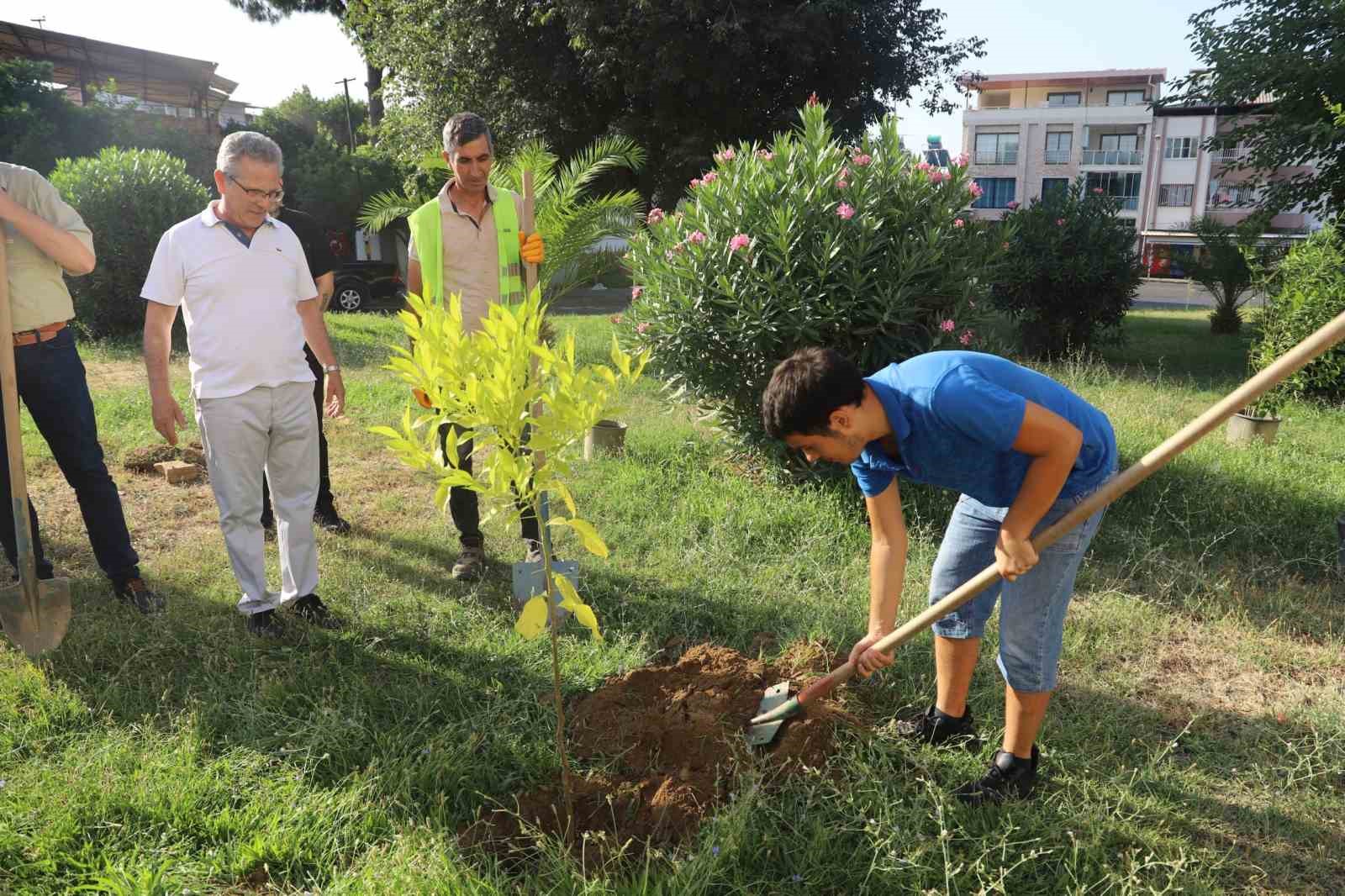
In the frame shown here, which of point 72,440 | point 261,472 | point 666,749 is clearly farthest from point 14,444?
point 666,749

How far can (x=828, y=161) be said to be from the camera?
4.86 metres

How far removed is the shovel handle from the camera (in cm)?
181

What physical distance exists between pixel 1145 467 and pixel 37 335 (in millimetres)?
3820

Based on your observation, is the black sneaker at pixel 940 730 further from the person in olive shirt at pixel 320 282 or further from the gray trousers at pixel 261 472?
the person in olive shirt at pixel 320 282

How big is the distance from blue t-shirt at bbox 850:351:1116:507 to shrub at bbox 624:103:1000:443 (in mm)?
2405

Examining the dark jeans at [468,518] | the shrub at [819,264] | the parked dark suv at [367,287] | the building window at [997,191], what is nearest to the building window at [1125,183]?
the building window at [997,191]

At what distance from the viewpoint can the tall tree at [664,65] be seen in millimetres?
12781

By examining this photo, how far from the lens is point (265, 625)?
3438 millimetres

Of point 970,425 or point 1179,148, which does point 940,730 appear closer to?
point 970,425

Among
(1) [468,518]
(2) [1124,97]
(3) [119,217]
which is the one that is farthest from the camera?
(2) [1124,97]

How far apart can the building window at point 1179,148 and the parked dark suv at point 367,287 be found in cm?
4439

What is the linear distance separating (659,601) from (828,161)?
2705 mm

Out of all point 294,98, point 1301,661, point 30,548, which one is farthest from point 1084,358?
point 294,98

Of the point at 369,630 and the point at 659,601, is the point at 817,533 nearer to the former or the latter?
the point at 659,601
